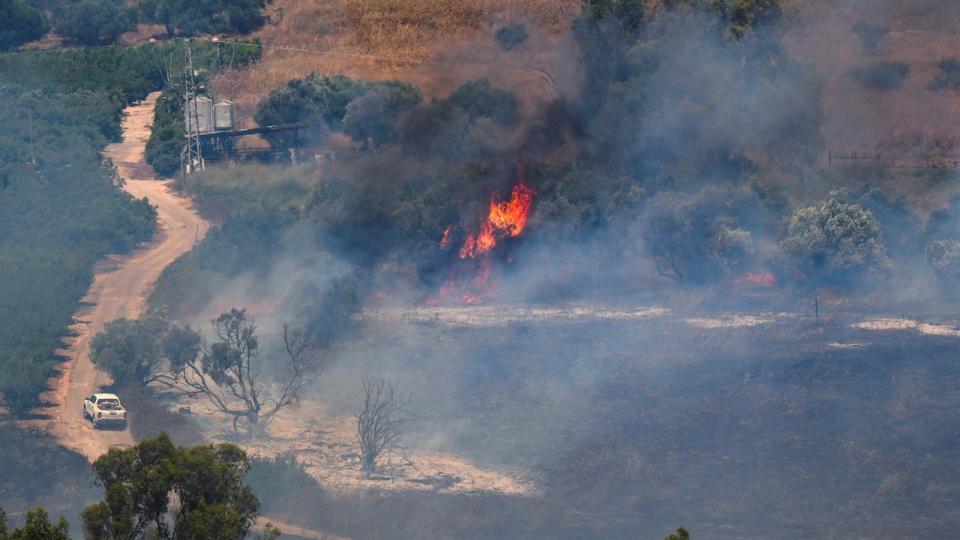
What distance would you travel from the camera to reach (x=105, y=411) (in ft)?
216

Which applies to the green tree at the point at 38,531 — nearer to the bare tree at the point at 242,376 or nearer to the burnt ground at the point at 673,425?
the burnt ground at the point at 673,425

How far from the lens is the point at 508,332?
7469 centimetres

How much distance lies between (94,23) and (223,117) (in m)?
36.8

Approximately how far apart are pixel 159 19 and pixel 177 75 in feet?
49.9

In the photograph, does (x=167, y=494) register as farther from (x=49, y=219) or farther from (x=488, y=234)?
(x=49, y=219)

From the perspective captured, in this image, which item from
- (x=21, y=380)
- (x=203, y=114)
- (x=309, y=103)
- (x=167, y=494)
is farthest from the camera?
(x=203, y=114)

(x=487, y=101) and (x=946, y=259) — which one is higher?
(x=487, y=101)

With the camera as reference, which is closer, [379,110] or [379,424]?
[379,424]

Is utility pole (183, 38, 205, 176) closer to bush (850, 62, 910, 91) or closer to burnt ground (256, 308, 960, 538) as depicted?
burnt ground (256, 308, 960, 538)

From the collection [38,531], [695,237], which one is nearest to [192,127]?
[695,237]

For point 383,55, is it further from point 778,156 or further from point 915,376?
point 915,376

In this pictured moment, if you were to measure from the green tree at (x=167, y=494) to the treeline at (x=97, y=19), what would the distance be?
9309 centimetres

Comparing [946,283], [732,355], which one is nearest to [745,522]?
[732,355]

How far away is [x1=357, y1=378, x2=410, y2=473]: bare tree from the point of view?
6181 cm
